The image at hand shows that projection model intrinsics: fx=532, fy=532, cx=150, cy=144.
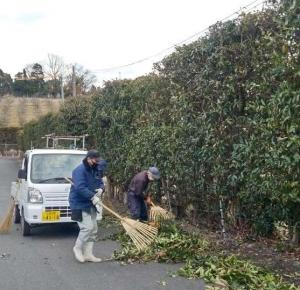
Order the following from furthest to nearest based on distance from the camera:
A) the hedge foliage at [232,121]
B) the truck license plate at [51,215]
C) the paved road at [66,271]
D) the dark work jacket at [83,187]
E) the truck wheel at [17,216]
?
1. the truck wheel at [17,216]
2. the truck license plate at [51,215]
3. the dark work jacket at [83,187]
4. the paved road at [66,271]
5. the hedge foliage at [232,121]

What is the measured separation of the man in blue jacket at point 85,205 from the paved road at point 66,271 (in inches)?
10.0

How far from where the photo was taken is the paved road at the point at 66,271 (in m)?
7.17

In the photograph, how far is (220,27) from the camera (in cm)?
926

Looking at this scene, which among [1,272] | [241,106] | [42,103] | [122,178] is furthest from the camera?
[42,103]

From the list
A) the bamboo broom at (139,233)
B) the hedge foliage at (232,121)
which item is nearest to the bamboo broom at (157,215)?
the hedge foliage at (232,121)

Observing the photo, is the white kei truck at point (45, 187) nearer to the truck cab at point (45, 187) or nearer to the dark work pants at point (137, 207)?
the truck cab at point (45, 187)

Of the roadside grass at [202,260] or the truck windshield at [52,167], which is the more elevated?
the truck windshield at [52,167]

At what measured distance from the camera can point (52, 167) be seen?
39.4 feet

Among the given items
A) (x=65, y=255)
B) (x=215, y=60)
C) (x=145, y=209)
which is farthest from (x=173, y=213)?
(x=215, y=60)

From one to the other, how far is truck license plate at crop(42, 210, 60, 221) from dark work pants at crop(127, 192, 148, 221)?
168 centimetres

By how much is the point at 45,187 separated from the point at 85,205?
2662 mm

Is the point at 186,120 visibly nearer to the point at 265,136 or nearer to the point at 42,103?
the point at 265,136

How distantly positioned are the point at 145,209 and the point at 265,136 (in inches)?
158

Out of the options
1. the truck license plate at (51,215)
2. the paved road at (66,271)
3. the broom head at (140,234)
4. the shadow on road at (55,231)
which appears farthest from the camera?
the shadow on road at (55,231)
